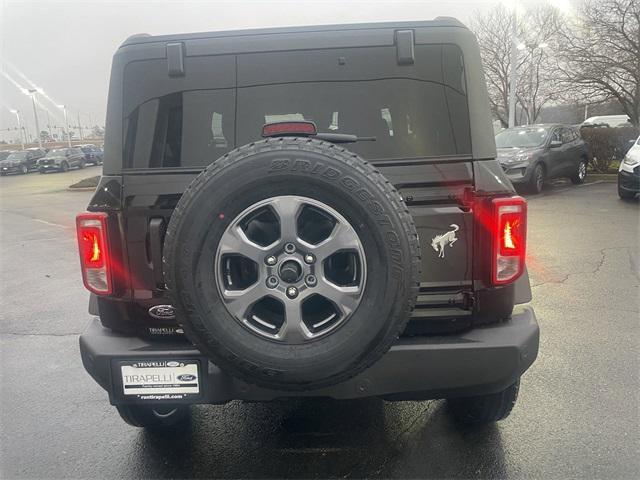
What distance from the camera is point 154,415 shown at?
2.96m

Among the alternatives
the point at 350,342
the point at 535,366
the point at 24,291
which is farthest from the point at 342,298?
the point at 24,291

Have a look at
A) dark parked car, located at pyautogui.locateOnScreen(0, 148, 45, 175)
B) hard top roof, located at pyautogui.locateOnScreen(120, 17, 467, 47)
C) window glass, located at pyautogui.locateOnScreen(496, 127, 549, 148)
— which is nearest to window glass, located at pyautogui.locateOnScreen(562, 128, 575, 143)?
window glass, located at pyautogui.locateOnScreen(496, 127, 549, 148)

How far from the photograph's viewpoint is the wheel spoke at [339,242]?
207 cm

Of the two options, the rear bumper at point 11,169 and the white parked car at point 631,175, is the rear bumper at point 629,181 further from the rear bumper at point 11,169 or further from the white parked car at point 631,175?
the rear bumper at point 11,169

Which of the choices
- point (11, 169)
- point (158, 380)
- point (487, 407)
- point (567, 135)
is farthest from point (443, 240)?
point (11, 169)

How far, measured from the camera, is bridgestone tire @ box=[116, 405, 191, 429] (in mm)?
2857

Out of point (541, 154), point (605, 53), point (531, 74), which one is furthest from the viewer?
point (531, 74)

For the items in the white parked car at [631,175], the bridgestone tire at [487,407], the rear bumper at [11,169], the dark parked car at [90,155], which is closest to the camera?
the bridgestone tire at [487,407]

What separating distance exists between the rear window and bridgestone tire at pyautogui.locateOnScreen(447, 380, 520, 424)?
1315 millimetres

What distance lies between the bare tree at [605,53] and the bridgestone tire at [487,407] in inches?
812

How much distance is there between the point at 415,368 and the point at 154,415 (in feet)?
5.13

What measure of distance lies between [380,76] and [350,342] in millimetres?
1267

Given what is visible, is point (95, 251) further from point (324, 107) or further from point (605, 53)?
point (605, 53)

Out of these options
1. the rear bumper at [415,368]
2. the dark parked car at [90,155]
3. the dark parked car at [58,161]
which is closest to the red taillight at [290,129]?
the rear bumper at [415,368]
